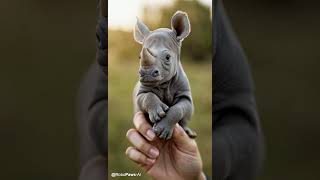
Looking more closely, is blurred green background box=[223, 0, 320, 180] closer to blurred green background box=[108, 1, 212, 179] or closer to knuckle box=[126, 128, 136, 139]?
blurred green background box=[108, 1, 212, 179]

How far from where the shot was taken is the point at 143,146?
2867 mm

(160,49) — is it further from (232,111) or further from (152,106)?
(232,111)

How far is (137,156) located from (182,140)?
304 mm

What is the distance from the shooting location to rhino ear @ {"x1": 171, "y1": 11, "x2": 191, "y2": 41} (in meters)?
2.89

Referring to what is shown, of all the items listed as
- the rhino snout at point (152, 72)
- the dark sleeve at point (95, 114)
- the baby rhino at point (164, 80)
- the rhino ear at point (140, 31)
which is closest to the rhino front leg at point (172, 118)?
the baby rhino at point (164, 80)

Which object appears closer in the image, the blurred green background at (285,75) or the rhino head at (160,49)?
the rhino head at (160,49)

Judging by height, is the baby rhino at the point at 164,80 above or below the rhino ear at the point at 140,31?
below

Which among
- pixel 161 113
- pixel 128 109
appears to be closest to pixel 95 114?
pixel 128 109

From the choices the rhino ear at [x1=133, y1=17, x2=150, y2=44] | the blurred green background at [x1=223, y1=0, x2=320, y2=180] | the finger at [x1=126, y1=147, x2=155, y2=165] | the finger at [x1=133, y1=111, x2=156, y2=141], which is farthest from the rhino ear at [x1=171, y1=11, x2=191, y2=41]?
the finger at [x1=126, y1=147, x2=155, y2=165]

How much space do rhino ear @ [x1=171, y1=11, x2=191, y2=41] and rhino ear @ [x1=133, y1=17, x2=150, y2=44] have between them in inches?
6.8

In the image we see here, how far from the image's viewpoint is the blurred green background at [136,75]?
288 cm

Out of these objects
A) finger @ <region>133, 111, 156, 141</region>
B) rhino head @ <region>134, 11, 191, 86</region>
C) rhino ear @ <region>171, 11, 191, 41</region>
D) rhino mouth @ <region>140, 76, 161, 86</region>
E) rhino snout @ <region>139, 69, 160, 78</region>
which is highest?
rhino ear @ <region>171, 11, 191, 41</region>

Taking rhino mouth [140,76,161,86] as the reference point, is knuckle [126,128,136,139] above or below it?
below

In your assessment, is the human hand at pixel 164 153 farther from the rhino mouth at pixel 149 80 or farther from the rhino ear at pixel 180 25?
the rhino ear at pixel 180 25
